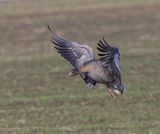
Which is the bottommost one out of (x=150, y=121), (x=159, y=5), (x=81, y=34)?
(x=150, y=121)

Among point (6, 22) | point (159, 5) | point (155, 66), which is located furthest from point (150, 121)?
point (159, 5)

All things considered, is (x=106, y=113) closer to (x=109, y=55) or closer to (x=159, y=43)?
(x=109, y=55)

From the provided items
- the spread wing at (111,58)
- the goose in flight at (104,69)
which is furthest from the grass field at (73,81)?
the spread wing at (111,58)

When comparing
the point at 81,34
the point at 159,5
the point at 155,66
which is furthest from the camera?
the point at 159,5

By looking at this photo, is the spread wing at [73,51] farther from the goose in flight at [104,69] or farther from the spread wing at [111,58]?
the spread wing at [111,58]

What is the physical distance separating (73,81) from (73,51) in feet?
25.0

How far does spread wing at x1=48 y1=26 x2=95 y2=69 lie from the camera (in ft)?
31.0

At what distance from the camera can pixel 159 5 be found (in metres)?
41.0

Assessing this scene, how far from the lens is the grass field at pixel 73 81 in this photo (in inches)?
475

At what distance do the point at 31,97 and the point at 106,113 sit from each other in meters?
2.45

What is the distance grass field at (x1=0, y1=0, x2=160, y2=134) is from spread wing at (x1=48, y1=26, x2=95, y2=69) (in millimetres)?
1926

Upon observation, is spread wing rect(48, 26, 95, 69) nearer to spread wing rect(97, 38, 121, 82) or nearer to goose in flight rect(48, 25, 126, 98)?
goose in flight rect(48, 25, 126, 98)

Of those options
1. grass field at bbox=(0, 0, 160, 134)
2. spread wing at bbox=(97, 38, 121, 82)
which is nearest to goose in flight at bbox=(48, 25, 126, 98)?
spread wing at bbox=(97, 38, 121, 82)

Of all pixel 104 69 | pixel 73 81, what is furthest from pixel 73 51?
pixel 73 81
